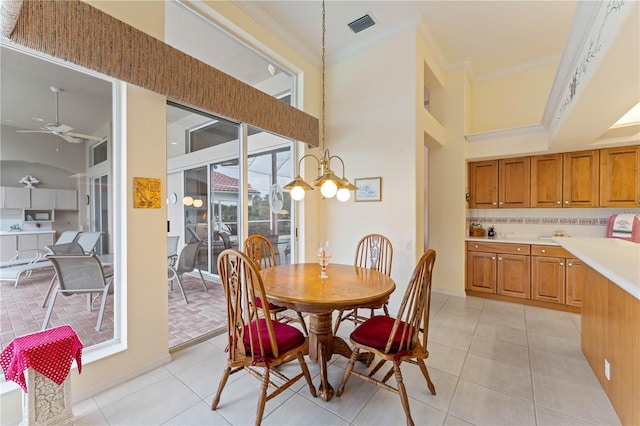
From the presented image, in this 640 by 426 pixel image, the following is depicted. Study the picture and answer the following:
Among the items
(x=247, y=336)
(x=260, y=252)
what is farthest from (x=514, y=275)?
(x=247, y=336)

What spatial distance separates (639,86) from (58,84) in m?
4.34

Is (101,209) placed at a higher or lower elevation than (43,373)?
higher

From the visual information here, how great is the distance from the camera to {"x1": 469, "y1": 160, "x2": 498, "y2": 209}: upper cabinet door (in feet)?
14.4

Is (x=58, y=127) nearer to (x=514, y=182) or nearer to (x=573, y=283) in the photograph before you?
(x=514, y=182)

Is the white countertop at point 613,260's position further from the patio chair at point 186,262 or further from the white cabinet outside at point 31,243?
the patio chair at point 186,262

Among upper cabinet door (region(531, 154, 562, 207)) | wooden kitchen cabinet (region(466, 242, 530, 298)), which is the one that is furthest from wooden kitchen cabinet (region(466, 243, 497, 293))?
upper cabinet door (region(531, 154, 562, 207))

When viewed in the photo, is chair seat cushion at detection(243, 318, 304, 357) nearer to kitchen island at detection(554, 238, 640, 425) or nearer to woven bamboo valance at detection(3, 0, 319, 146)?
kitchen island at detection(554, 238, 640, 425)

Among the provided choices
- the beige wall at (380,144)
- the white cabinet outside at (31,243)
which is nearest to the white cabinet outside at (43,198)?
the white cabinet outside at (31,243)

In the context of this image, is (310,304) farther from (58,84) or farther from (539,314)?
(539,314)

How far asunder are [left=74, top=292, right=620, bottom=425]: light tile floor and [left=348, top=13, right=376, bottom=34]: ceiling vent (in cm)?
386

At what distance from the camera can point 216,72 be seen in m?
2.55

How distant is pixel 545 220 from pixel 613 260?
2.95m

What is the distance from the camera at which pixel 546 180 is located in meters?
4.02

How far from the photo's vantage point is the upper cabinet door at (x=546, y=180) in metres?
3.93
